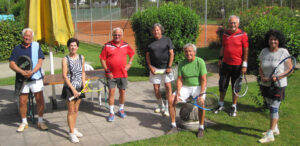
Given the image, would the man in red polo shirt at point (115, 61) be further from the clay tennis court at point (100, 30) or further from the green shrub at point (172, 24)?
the clay tennis court at point (100, 30)

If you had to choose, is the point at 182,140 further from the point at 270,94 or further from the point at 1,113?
the point at 1,113

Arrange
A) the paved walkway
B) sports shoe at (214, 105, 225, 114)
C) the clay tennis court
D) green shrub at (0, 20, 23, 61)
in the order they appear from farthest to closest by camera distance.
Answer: the clay tennis court
green shrub at (0, 20, 23, 61)
sports shoe at (214, 105, 225, 114)
the paved walkway

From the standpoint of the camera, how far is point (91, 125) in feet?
17.1

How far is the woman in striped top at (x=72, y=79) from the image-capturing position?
4.42 m

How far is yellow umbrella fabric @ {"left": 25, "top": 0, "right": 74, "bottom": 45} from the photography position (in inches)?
218

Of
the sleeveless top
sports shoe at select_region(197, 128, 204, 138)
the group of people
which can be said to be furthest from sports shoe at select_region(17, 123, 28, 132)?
sports shoe at select_region(197, 128, 204, 138)

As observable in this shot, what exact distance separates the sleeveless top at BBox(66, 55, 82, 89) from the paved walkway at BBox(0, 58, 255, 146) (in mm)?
921

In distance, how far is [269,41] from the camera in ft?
14.5

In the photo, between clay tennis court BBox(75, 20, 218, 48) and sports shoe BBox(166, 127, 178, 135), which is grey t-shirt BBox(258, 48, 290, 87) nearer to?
sports shoe BBox(166, 127, 178, 135)

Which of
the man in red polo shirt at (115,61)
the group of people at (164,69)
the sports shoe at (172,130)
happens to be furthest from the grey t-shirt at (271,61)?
the man in red polo shirt at (115,61)

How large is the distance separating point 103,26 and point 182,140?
26.5 m

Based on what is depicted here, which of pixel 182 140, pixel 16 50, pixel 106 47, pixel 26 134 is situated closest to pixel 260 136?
pixel 182 140

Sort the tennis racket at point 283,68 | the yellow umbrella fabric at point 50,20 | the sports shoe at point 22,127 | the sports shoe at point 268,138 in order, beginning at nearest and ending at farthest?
1. the tennis racket at point 283,68
2. the sports shoe at point 268,138
3. the sports shoe at point 22,127
4. the yellow umbrella fabric at point 50,20

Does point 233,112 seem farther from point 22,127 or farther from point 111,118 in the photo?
point 22,127
